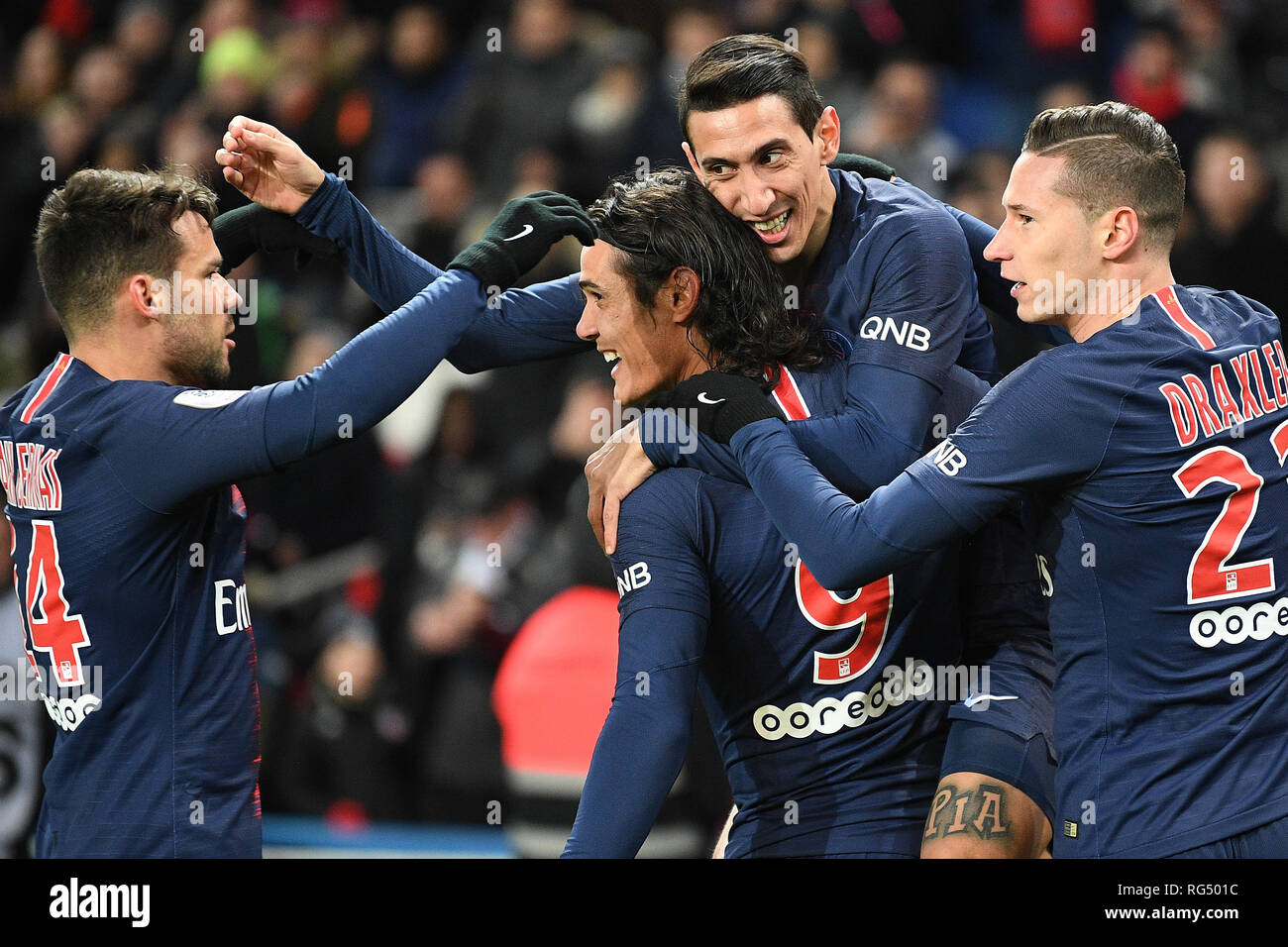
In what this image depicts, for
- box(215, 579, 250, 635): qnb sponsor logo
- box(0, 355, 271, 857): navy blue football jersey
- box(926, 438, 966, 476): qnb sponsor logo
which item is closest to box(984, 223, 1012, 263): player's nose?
box(926, 438, 966, 476): qnb sponsor logo

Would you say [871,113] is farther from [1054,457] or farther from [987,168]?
[1054,457]

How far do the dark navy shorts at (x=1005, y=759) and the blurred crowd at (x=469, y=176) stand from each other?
3.37m

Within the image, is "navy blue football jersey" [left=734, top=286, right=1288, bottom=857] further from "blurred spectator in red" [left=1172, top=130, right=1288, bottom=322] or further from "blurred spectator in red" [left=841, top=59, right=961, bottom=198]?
"blurred spectator in red" [left=841, top=59, right=961, bottom=198]

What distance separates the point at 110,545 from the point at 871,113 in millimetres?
5515

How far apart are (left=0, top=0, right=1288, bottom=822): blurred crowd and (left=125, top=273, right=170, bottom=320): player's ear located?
2837 mm

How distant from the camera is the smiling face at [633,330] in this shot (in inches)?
131

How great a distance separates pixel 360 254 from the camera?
12.5ft

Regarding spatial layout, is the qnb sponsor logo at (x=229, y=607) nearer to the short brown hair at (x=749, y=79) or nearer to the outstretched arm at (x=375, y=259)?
the outstretched arm at (x=375, y=259)

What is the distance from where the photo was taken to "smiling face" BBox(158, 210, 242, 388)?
10.6 feet

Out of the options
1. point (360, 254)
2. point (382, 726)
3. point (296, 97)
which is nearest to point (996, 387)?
point (360, 254)

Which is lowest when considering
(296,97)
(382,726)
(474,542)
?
(382,726)

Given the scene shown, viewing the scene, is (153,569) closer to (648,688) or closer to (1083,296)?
(648,688)

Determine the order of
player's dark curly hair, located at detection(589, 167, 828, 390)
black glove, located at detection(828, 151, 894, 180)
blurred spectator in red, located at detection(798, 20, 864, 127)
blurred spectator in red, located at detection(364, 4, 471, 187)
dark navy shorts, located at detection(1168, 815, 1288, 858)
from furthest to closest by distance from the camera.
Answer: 1. blurred spectator in red, located at detection(364, 4, 471, 187)
2. blurred spectator in red, located at detection(798, 20, 864, 127)
3. black glove, located at detection(828, 151, 894, 180)
4. player's dark curly hair, located at detection(589, 167, 828, 390)
5. dark navy shorts, located at detection(1168, 815, 1288, 858)

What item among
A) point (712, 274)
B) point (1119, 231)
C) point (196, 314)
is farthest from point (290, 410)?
point (1119, 231)
